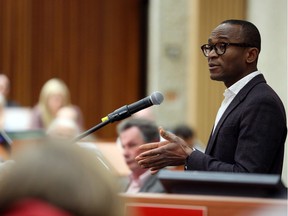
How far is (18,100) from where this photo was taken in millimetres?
11438

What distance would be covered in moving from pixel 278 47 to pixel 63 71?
5566 millimetres

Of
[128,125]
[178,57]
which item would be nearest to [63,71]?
[178,57]

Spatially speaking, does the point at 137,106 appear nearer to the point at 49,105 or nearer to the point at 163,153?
the point at 163,153

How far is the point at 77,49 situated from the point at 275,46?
5.44 m

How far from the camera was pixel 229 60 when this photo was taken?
327 centimetres

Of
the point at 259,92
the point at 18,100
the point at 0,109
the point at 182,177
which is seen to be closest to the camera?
the point at 182,177

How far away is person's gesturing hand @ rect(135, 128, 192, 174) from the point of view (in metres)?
3.02

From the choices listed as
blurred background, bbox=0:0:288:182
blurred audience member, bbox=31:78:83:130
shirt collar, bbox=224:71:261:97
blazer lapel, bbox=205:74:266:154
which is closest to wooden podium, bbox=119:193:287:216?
blazer lapel, bbox=205:74:266:154

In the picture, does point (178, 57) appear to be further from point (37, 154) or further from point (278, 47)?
point (37, 154)

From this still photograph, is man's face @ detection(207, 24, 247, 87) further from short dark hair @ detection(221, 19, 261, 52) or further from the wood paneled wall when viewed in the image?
the wood paneled wall

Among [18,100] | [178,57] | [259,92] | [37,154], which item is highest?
[37,154]

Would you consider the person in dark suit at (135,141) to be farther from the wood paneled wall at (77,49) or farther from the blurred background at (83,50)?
the wood paneled wall at (77,49)

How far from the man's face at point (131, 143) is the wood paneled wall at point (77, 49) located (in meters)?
6.33

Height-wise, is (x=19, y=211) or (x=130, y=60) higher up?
(x=19, y=211)
